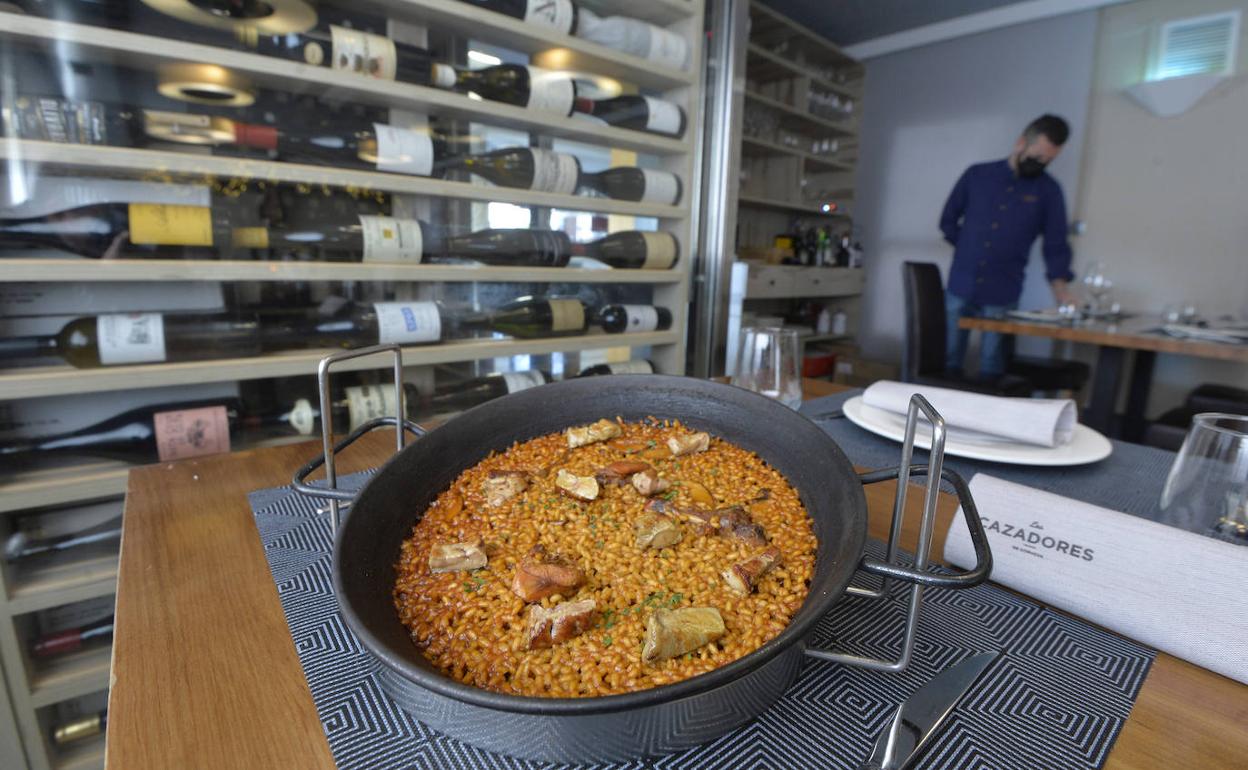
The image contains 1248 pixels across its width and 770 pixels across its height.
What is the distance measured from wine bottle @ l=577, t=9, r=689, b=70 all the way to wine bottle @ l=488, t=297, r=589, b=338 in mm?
691

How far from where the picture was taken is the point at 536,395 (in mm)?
712

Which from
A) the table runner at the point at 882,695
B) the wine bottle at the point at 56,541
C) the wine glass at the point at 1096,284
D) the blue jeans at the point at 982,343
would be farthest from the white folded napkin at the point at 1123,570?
the wine glass at the point at 1096,284

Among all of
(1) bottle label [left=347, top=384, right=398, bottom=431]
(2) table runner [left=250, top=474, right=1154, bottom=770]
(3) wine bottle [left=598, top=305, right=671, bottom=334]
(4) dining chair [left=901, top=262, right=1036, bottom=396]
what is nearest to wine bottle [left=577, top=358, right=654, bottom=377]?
(3) wine bottle [left=598, top=305, right=671, bottom=334]

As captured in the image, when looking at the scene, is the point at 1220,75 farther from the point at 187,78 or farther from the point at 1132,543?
the point at 187,78

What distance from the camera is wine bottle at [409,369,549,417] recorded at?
4.64ft

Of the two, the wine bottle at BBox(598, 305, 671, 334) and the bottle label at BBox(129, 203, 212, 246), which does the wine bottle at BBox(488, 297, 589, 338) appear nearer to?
the wine bottle at BBox(598, 305, 671, 334)

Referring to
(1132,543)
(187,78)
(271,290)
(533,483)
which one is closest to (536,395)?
(533,483)

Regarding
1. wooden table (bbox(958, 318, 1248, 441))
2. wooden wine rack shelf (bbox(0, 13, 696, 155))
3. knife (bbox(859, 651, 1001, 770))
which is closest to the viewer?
knife (bbox(859, 651, 1001, 770))

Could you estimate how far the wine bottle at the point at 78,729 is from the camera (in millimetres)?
1096

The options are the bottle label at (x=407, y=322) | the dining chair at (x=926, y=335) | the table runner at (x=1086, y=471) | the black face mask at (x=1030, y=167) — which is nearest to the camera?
the table runner at (x=1086, y=471)

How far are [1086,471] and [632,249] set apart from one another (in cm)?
115

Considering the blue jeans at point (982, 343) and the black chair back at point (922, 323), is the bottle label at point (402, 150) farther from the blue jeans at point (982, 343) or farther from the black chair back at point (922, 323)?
the blue jeans at point (982, 343)

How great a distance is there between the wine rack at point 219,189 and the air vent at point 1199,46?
3450mm

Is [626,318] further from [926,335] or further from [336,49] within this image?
[926,335]
